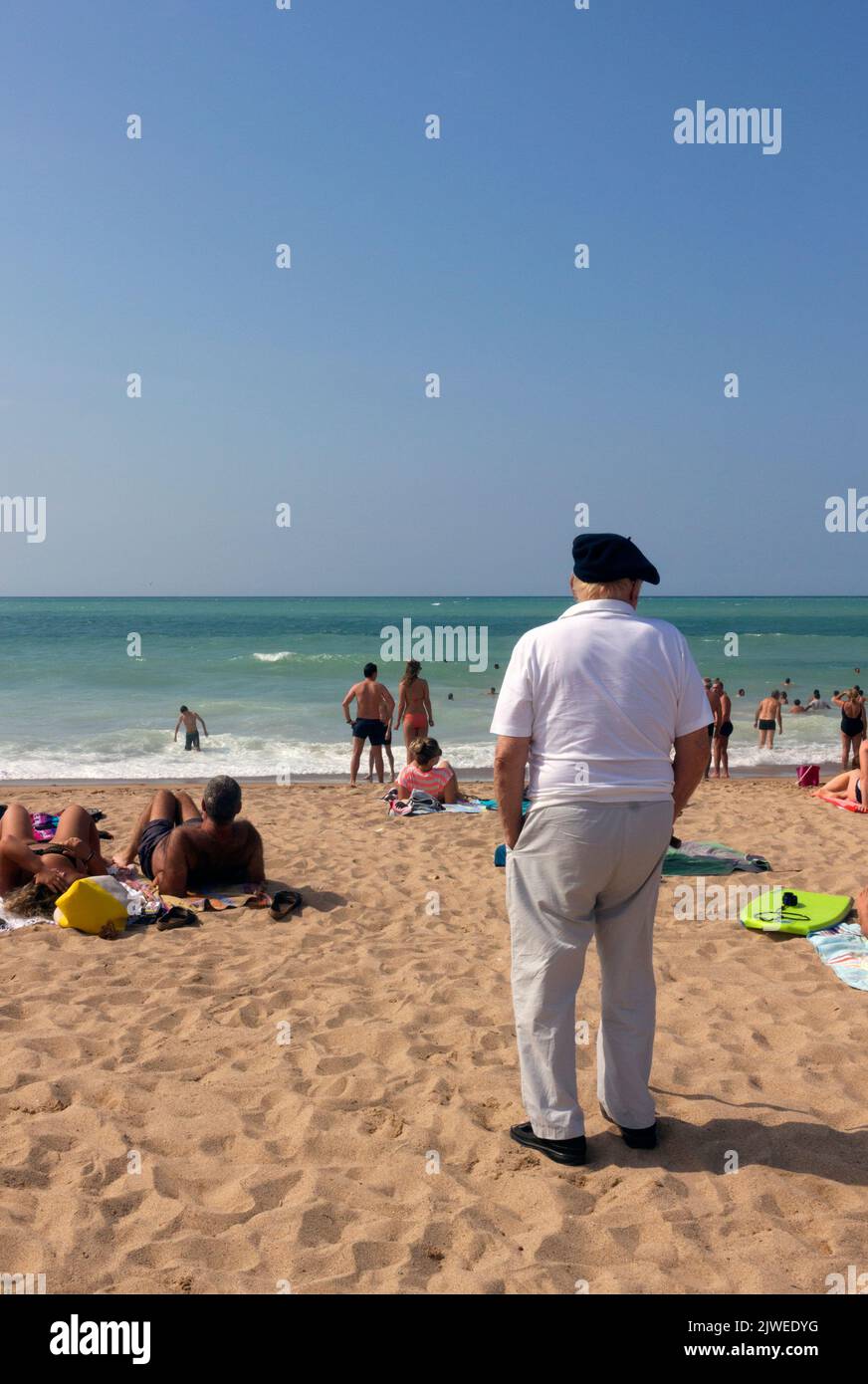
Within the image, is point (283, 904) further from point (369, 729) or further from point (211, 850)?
point (369, 729)

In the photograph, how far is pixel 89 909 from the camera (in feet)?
18.4

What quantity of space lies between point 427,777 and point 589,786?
7.10m

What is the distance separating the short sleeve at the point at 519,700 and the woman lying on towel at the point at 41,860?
4.08 meters

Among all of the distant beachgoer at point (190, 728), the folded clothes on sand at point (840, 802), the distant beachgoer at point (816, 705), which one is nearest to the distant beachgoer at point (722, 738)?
the folded clothes on sand at point (840, 802)

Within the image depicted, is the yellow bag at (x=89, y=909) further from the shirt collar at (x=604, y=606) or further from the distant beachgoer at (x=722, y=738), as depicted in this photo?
the distant beachgoer at (x=722, y=738)

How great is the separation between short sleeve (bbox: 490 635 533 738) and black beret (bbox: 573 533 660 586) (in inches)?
12.2

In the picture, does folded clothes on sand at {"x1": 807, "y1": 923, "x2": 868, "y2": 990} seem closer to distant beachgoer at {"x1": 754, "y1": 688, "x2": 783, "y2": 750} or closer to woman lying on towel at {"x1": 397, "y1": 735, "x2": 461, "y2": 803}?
woman lying on towel at {"x1": 397, "y1": 735, "x2": 461, "y2": 803}

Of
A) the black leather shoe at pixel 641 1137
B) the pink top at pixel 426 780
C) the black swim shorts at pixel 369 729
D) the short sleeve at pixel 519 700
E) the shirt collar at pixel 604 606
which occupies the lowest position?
the black leather shoe at pixel 641 1137

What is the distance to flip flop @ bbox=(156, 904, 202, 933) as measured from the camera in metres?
5.75

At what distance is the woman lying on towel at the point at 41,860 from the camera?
5840mm

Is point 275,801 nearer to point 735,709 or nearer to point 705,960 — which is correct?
point 705,960

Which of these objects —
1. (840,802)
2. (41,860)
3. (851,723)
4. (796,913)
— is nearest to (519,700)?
(796,913)

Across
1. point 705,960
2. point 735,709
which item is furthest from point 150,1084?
point 735,709

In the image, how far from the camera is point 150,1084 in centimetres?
368
